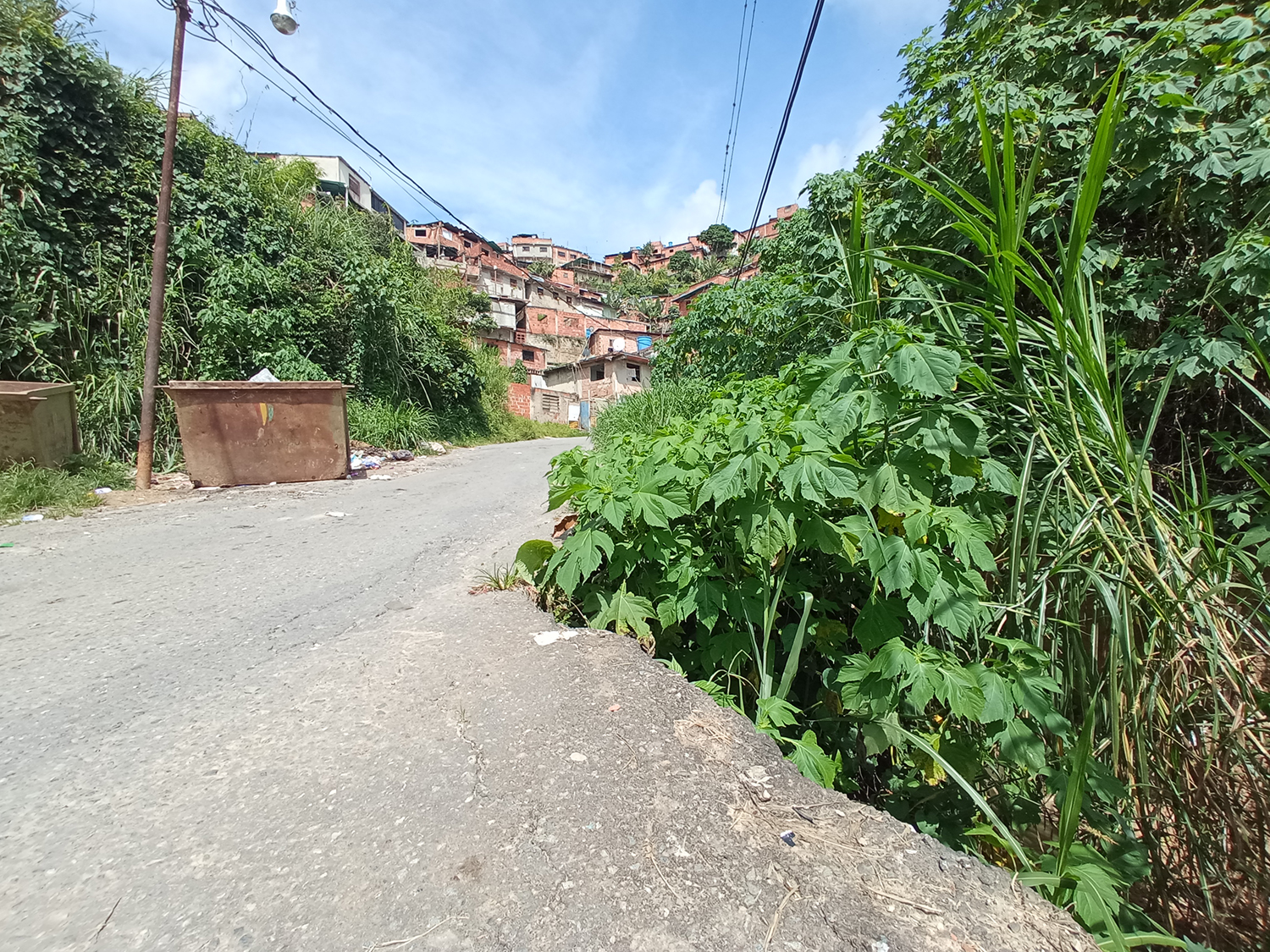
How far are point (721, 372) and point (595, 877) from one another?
489 cm

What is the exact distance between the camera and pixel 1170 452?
2.72 m

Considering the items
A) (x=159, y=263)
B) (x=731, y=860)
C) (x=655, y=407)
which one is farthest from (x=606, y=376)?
(x=731, y=860)

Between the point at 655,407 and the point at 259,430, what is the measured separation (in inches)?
172

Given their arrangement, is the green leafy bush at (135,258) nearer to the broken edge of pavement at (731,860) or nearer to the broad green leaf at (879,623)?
the broken edge of pavement at (731,860)

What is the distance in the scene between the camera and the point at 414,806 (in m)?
1.45

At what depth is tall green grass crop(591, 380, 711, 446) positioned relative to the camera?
582cm

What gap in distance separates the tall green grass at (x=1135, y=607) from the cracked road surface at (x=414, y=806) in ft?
2.29

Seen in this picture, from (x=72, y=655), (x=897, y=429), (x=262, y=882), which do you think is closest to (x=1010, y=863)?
(x=897, y=429)

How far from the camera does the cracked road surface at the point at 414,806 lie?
3.72 ft

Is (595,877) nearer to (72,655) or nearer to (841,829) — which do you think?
(841,829)

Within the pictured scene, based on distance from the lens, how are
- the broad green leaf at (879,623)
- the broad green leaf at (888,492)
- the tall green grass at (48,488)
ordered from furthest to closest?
the tall green grass at (48,488), the broad green leaf at (879,623), the broad green leaf at (888,492)

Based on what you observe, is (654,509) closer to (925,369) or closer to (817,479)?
(817,479)

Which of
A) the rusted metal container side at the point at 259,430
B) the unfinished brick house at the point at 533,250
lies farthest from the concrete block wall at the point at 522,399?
the unfinished brick house at the point at 533,250

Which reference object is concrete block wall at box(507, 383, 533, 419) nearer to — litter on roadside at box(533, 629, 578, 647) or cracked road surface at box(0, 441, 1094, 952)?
cracked road surface at box(0, 441, 1094, 952)
